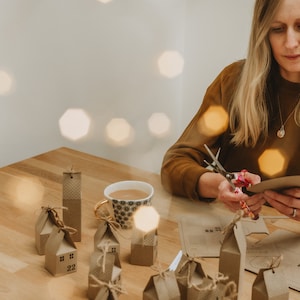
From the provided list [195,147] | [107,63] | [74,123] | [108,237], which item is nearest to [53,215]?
[108,237]

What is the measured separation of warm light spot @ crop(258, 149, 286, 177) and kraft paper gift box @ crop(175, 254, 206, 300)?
0.77 meters

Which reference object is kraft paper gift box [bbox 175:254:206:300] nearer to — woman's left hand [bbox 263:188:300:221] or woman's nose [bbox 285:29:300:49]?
woman's left hand [bbox 263:188:300:221]

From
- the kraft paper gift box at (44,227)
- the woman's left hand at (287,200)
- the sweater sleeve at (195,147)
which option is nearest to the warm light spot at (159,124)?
the sweater sleeve at (195,147)

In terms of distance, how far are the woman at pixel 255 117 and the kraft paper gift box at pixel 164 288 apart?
0.55 m

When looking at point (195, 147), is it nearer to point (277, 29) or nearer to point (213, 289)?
point (277, 29)

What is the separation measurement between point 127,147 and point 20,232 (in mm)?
1112

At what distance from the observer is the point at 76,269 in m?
1.15

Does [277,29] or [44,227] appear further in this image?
[277,29]

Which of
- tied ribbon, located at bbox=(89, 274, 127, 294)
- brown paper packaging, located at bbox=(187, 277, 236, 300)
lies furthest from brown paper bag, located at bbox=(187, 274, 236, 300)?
tied ribbon, located at bbox=(89, 274, 127, 294)

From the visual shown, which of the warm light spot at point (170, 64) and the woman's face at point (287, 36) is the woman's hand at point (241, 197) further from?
the warm light spot at point (170, 64)

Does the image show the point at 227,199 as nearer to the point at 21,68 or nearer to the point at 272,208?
the point at 272,208

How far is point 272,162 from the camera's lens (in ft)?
5.61

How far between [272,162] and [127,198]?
548 mm

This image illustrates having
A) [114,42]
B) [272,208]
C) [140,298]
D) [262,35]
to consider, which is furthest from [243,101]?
[140,298]
